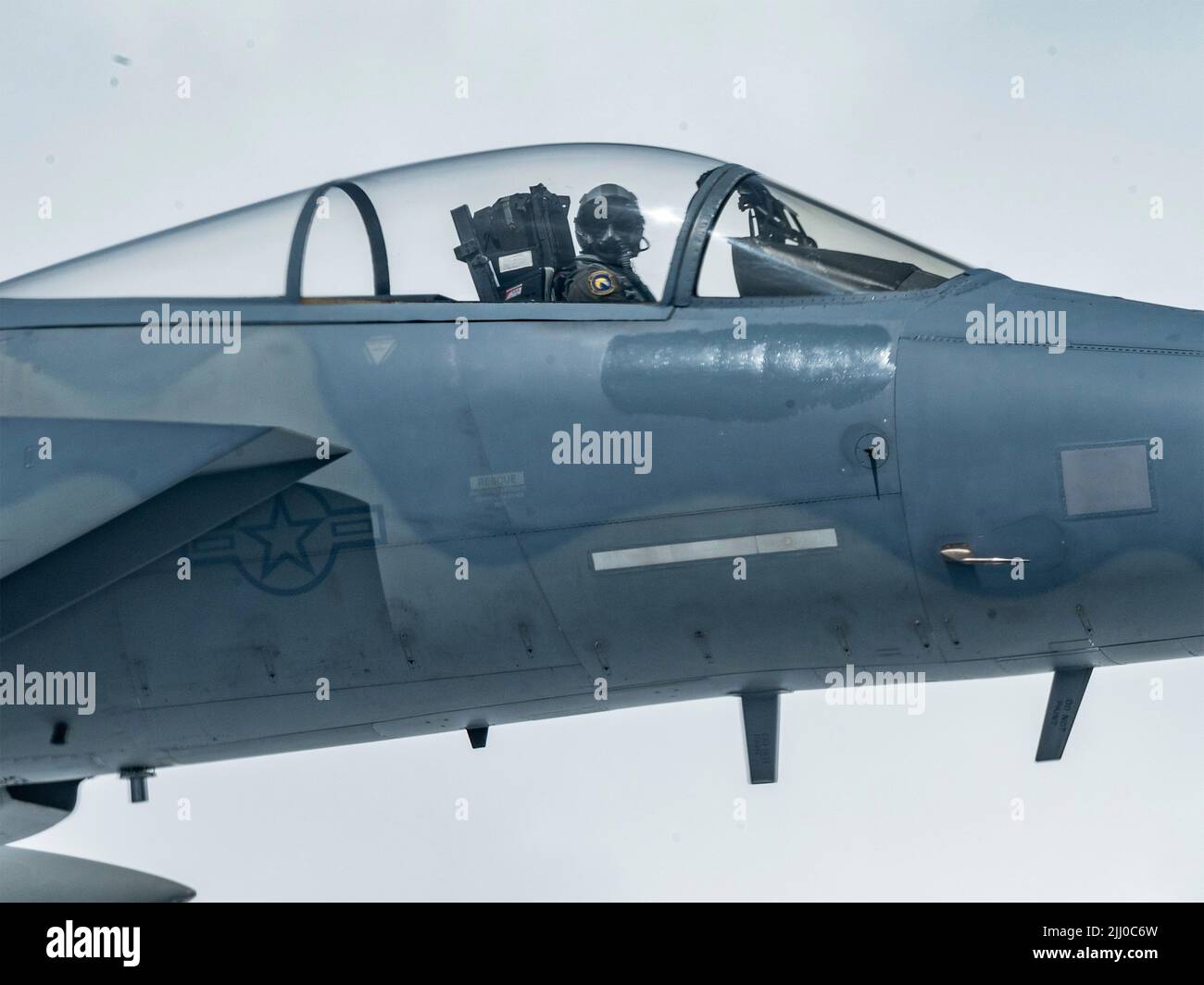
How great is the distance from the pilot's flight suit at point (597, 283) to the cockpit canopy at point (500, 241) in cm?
3

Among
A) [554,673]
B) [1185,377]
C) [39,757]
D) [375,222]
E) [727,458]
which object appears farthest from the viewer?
[39,757]

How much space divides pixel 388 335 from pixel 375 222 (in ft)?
2.14

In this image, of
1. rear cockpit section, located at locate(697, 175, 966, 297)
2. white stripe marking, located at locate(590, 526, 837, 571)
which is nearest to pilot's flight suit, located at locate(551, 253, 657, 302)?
Answer: rear cockpit section, located at locate(697, 175, 966, 297)

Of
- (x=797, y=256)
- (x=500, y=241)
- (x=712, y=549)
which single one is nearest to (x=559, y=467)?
(x=712, y=549)

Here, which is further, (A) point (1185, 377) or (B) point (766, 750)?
(B) point (766, 750)

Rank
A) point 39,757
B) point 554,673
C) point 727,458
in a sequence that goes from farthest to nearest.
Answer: point 39,757
point 554,673
point 727,458

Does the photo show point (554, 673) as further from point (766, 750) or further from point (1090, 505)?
point (1090, 505)

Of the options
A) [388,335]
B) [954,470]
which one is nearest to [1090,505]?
[954,470]

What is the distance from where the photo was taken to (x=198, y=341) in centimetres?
648

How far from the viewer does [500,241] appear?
654 cm

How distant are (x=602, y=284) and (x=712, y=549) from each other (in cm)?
115

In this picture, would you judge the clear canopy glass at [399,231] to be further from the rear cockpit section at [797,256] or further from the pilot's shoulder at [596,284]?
the rear cockpit section at [797,256]

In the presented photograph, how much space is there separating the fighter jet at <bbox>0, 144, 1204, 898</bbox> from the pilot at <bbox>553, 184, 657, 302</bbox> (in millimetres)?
13

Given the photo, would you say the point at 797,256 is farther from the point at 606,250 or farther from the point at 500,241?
the point at 500,241
